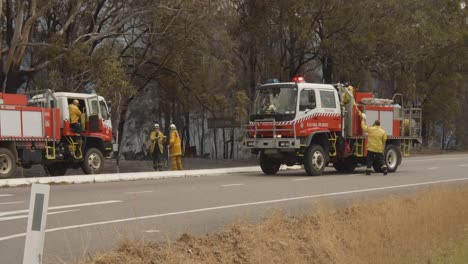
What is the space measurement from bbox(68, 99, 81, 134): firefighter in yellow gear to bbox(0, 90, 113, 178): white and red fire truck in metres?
0.12

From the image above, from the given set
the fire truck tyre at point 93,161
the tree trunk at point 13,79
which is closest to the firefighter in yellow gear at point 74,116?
the fire truck tyre at point 93,161

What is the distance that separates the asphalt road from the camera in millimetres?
8352

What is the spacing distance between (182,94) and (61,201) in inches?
753

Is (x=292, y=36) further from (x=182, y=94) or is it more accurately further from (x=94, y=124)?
(x=94, y=124)

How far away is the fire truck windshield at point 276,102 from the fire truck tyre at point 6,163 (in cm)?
763

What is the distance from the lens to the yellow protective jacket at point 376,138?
19859mm

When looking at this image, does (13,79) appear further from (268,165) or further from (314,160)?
(314,160)

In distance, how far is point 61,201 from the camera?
12953 millimetres

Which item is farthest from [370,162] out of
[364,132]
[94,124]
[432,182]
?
[94,124]

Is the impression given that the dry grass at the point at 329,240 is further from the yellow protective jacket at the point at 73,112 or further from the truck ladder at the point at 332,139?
the yellow protective jacket at the point at 73,112

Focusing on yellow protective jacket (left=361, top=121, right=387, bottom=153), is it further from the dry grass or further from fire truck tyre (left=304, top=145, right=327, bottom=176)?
the dry grass

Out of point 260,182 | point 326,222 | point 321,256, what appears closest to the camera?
point 321,256

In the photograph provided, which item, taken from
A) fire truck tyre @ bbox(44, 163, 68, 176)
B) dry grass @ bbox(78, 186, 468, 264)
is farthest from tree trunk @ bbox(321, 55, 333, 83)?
dry grass @ bbox(78, 186, 468, 264)

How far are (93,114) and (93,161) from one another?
1.69 metres
